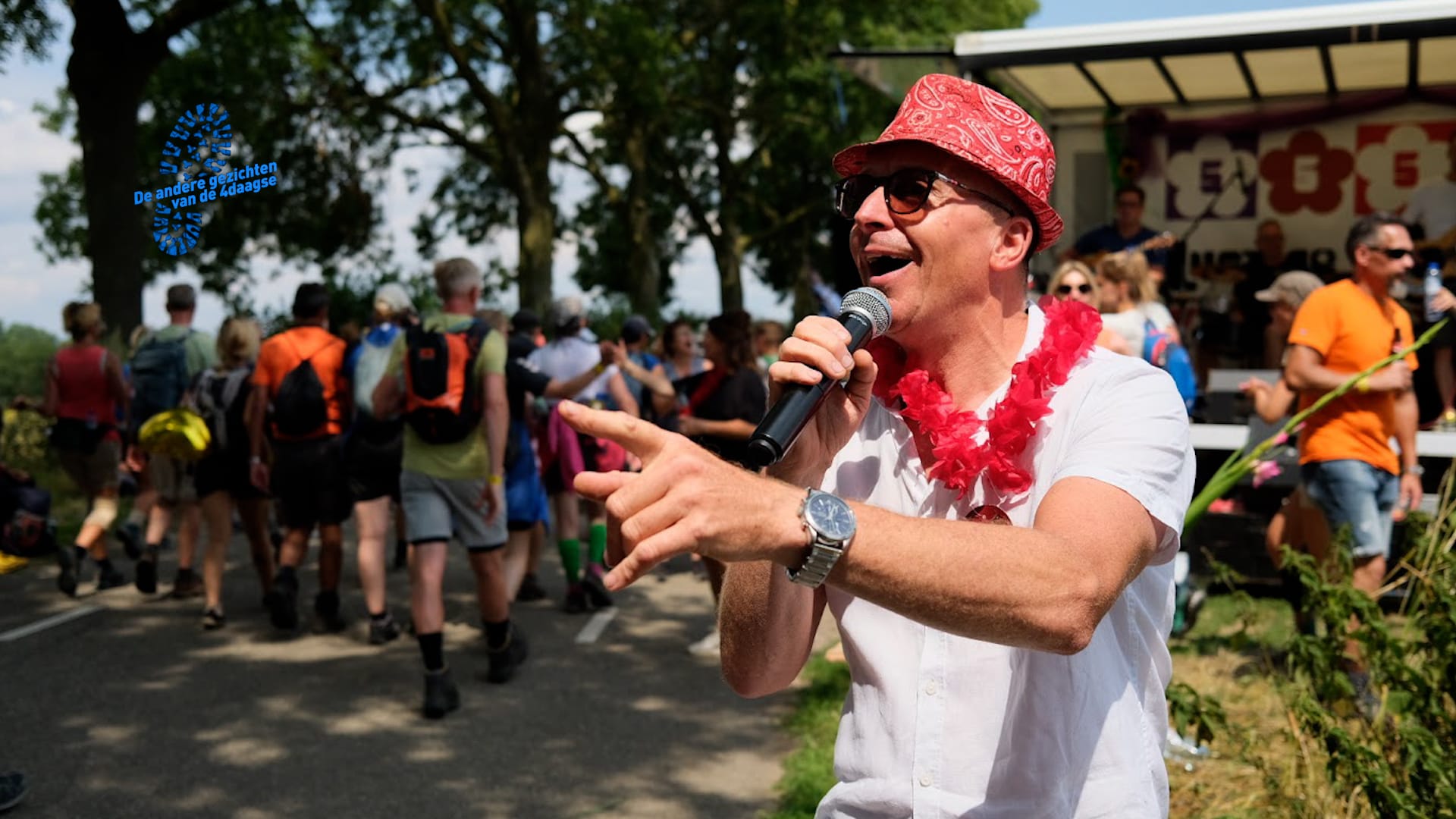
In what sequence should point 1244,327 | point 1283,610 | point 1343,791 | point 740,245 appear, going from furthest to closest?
point 740,245 < point 1244,327 < point 1283,610 < point 1343,791

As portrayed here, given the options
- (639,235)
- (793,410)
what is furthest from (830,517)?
(639,235)

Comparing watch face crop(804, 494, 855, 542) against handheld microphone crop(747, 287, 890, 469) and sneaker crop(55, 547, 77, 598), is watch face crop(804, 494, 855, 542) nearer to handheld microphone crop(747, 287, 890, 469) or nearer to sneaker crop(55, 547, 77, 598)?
handheld microphone crop(747, 287, 890, 469)

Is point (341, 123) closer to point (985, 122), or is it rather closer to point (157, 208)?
point (157, 208)

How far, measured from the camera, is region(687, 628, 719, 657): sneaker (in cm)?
798

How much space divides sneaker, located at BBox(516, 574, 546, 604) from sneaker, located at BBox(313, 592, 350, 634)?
1393mm

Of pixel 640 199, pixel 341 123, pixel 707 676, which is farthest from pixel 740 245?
pixel 707 676

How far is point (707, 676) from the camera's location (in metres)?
7.49

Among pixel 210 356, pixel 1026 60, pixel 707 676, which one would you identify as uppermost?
pixel 1026 60

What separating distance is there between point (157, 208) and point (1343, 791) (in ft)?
11.5

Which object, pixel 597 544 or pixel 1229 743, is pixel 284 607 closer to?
pixel 597 544

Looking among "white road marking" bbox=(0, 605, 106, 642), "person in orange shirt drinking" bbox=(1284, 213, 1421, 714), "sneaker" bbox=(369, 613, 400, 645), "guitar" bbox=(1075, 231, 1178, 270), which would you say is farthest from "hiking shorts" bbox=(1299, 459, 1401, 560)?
"white road marking" bbox=(0, 605, 106, 642)

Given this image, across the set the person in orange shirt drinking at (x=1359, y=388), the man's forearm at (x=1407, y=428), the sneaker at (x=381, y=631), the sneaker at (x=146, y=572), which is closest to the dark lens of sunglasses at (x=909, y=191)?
the person in orange shirt drinking at (x=1359, y=388)

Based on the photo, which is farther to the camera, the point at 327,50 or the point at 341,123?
the point at 341,123

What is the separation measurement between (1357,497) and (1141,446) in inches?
194
